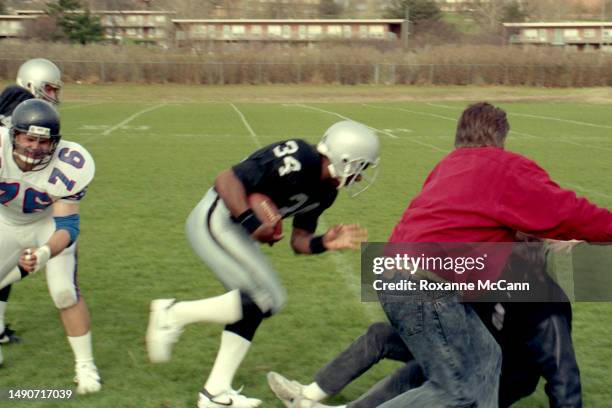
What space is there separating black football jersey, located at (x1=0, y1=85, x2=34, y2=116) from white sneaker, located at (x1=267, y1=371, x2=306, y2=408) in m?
2.66

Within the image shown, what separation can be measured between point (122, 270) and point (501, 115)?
13.9 feet

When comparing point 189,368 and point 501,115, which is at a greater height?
point 501,115

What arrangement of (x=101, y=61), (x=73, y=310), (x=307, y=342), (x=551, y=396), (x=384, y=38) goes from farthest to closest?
(x=384, y=38)
(x=101, y=61)
(x=307, y=342)
(x=73, y=310)
(x=551, y=396)

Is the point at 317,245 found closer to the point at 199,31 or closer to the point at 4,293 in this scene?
the point at 4,293

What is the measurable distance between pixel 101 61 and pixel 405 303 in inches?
1555

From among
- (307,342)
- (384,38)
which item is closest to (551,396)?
(307,342)

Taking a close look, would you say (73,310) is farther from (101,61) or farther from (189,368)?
(101,61)

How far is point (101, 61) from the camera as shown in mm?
40688

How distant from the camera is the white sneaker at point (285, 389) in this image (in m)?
4.03

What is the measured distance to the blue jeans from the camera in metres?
3.23

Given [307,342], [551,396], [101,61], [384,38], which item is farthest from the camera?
[384,38]

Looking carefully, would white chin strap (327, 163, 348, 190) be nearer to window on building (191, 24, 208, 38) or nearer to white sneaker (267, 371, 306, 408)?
white sneaker (267, 371, 306, 408)

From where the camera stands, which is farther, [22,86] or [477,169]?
[22,86]

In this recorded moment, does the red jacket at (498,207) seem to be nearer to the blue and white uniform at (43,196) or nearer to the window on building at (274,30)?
the blue and white uniform at (43,196)
